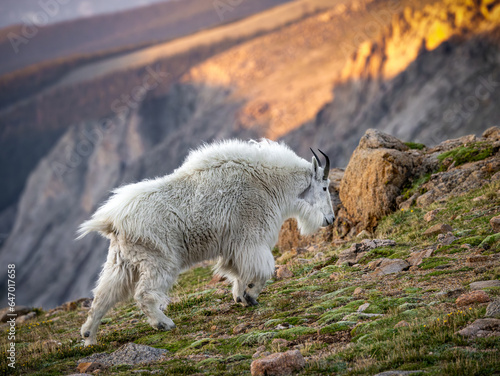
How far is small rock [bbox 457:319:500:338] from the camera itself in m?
6.21

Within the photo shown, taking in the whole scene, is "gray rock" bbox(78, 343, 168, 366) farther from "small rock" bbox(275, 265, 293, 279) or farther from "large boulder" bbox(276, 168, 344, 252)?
"large boulder" bbox(276, 168, 344, 252)

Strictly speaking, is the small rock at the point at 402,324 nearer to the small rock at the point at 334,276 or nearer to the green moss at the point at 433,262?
the green moss at the point at 433,262

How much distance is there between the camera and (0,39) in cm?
13950

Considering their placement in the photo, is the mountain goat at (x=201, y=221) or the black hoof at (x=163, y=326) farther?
the black hoof at (x=163, y=326)

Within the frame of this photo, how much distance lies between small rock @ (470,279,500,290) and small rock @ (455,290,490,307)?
566mm

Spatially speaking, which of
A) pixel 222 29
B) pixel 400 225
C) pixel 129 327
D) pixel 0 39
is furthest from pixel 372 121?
pixel 0 39

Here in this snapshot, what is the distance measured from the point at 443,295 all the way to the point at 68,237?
103701 millimetres

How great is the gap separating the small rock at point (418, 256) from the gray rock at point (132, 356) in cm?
515

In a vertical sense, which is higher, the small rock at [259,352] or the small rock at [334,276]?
the small rock at [334,276]

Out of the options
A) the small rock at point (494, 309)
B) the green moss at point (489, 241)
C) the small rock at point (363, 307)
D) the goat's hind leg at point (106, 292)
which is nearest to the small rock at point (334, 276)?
the small rock at point (363, 307)

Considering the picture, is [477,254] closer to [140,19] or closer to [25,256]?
[25,256]

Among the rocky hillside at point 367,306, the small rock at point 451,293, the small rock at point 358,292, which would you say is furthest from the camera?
the small rock at point 358,292

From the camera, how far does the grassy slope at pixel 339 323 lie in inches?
242

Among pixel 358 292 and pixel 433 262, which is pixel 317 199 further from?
pixel 358 292
